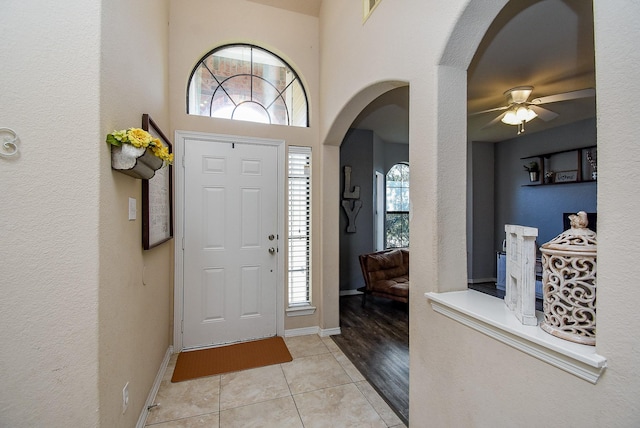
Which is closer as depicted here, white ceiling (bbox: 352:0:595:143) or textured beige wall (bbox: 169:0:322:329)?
white ceiling (bbox: 352:0:595:143)

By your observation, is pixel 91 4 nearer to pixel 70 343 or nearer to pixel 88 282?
pixel 88 282

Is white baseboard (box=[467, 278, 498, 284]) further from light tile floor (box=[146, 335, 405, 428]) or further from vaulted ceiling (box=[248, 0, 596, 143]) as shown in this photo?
light tile floor (box=[146, 335, 405, 428])

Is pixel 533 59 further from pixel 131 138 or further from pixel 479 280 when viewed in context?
pixel 479 280

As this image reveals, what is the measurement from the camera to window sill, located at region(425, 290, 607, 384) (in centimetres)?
82

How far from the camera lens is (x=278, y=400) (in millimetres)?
2086

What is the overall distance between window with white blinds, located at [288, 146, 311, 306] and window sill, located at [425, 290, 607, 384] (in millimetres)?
1945

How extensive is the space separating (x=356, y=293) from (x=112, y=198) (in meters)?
4.13

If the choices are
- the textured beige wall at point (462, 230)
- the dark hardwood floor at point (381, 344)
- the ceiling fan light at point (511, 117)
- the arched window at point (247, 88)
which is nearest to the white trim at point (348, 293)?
the dark hardwood floor at point (381, 344)

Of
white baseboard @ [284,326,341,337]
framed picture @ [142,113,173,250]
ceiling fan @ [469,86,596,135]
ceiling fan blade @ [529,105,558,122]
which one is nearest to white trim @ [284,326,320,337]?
white baseboard @ [284,326,341,337]

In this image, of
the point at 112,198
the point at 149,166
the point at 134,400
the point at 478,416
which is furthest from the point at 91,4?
the point at 478,416

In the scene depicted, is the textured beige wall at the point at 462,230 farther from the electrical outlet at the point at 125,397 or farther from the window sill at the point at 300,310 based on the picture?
the window sill at the point at 300,310

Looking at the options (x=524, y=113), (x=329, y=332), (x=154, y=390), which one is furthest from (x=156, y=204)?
(x=524, y=113)

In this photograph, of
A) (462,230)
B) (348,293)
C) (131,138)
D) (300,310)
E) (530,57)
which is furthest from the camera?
(348,293)

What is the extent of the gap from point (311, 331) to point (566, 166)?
4.78m
